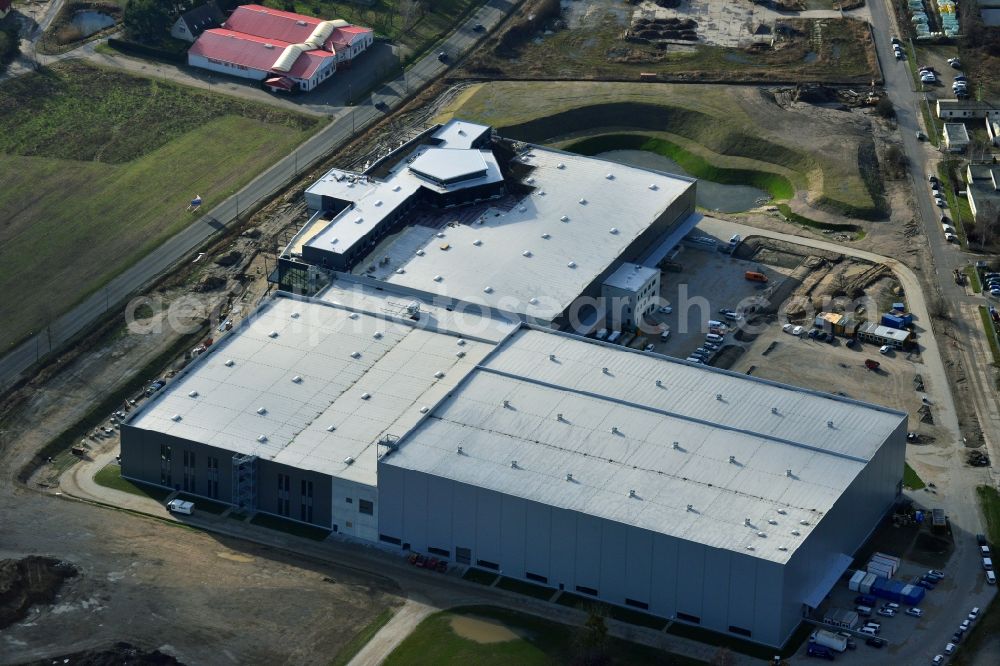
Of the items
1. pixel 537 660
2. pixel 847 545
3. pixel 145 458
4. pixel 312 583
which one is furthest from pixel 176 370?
pixel 847 545

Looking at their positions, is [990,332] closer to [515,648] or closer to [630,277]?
[630,277]

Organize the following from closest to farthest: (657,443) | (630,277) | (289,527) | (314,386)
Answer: (657,443)
(289,527)
(314,386)
(630,277)

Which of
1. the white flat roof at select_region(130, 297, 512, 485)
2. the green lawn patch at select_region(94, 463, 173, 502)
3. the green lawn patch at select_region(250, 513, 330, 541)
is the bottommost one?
the green lawn patch at select_region(94, 463, 173, 502)

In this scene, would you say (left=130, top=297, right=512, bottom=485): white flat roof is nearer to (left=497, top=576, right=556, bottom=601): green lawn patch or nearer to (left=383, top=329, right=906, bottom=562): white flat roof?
(left=383, top=329, right=906, bottom=562): white flat roof

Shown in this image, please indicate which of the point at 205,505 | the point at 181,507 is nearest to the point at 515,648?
the point at 205,505

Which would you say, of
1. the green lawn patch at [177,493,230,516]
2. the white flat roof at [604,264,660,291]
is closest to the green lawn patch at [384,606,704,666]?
the green lawn patch at [177,493,230,516]

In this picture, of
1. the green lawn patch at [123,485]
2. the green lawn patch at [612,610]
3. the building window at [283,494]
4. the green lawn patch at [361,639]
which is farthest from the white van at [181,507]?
the green lawn patch at [612,610]
